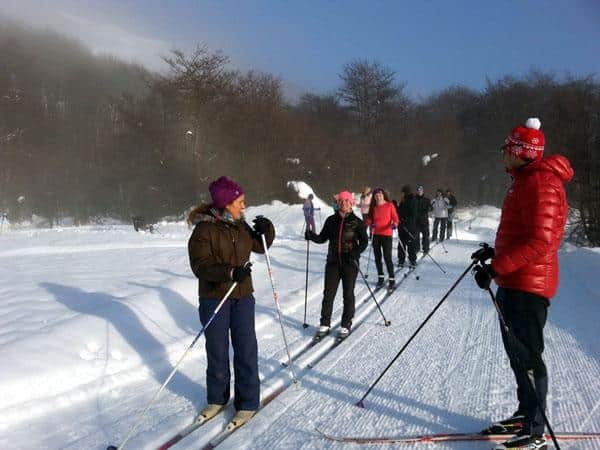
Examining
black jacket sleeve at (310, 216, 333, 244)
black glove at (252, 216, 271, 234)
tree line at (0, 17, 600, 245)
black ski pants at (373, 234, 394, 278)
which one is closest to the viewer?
Result: black glove at (252, 216, 271, 234)

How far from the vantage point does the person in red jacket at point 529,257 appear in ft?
9.40

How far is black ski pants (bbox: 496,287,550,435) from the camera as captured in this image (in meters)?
2.99

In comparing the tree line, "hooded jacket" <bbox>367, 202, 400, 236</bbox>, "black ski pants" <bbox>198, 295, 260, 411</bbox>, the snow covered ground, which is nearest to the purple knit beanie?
"black ski pants" <bbox>198, 295, 260, 411</bbox>

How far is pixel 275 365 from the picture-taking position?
499 cm

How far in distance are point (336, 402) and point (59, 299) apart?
495 centimetres

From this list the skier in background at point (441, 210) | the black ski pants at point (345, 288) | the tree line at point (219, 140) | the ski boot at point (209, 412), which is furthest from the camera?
the tree line at point (219, 140)

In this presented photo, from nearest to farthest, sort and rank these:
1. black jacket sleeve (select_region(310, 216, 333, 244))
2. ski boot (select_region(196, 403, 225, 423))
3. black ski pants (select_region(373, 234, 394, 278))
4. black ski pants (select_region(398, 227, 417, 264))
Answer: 1. ski boot (select_region(196, 403, 225, 423))
2. black jacket sleeve (select_region(310, 216, 333, 244))
3. black ski pants (select_region(373, 234, 394, 278))
4. black ski pants (select_region(398, 227, 417, 264))

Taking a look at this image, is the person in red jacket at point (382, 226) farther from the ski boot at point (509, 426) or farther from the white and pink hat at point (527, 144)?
the white and pink hat at point (527, 144)

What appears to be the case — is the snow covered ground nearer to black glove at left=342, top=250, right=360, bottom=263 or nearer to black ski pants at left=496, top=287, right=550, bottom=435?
black ski pants at left=496, top=287, right=550, bottom=435

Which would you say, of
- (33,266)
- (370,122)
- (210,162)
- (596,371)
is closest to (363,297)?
(596,371)

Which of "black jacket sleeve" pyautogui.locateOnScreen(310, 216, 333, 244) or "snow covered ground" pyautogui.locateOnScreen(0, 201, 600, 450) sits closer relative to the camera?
"snow covered ground" pyautogui.locateOnScreen(0, 201, 600, 450)

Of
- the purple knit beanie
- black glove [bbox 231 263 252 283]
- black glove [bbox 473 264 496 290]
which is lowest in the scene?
black glove [bbox 231 263 252 283]

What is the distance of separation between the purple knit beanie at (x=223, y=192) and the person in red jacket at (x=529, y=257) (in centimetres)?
196

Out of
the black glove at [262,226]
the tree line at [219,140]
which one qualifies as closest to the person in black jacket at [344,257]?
the black glove at [262,226]
